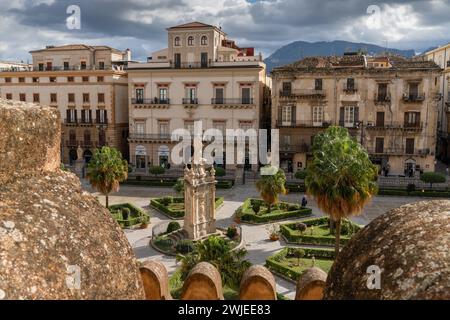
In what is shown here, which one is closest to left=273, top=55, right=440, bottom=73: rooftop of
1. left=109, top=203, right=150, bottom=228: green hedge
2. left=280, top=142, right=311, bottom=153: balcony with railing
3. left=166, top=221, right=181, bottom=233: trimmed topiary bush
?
left=280, top=142, right=311, bottom=153: balcony with railing

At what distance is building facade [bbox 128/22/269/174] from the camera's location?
5397cm

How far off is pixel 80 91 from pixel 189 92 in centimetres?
1540

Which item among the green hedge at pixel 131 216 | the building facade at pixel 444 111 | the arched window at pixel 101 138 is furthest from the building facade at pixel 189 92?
the building facade at pixel 444 111

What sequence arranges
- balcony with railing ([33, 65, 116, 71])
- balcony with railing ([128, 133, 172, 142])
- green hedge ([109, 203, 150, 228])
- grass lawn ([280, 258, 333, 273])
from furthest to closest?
balcony with railing ([33, 65, 116, 71]) → balcony with railing ([128, 133, 172, 142]) → green hedge ([109, 203, 150, 228]) → grass lawn ([280, 258, 333, 273])

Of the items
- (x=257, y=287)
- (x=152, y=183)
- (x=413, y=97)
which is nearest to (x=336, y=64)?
(x=413, y=97)

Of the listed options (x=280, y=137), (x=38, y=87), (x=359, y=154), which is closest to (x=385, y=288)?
(x=359, y=154)

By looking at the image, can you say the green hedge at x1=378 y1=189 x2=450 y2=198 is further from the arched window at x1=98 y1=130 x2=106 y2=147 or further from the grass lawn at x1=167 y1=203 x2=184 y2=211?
the arched window at x1=98 y1=130 x2=106 y2=147

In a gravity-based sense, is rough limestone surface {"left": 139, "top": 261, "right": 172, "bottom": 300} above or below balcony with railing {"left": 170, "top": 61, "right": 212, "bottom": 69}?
below

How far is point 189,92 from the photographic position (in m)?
55.8

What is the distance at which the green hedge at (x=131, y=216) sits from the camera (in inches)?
1286

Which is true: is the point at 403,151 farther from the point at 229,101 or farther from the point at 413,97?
the point at 229,101

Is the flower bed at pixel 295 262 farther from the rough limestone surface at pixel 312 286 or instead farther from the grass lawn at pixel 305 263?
the rough limestone surface at pixel 312 286

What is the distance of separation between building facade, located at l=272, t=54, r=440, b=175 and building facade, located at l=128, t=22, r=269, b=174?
3705mm

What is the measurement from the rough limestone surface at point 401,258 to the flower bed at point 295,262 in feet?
55.6
